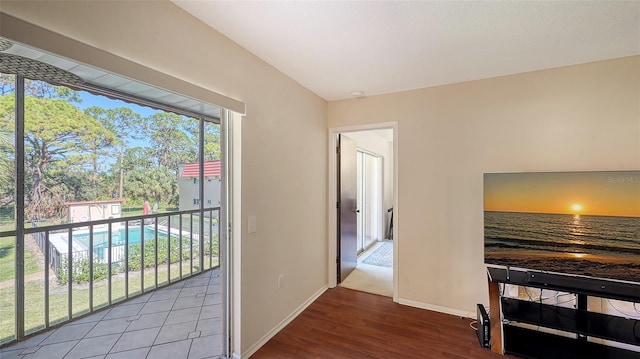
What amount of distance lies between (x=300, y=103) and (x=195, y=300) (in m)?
2.55

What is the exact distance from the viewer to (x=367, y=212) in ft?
18.1

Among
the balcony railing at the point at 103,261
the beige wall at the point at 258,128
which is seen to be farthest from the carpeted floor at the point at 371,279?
the balcony railing at the point at 103,261

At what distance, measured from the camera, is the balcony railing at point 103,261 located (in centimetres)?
218

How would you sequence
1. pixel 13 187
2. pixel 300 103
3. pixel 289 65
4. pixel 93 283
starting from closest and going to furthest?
pixel 13 187
pixel 289 65
pixel 93 283
pixel 300 103

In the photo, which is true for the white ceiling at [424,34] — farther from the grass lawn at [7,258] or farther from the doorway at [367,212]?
the grass lawn at [7,258]

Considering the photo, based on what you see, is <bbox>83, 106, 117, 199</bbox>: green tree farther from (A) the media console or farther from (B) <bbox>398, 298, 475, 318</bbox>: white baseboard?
(A) the media console

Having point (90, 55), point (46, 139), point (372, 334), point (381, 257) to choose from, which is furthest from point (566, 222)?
point (46, 139)

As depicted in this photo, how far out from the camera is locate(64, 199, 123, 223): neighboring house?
8.01 feet

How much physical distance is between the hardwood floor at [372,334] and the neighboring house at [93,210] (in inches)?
84.0

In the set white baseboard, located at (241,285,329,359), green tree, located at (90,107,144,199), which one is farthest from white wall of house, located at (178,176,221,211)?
white baseboard, located at (241,285,329,359)

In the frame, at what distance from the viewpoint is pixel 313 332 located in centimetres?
235

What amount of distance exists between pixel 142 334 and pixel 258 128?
2.11 m

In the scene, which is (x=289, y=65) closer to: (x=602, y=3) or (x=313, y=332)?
(x=602, y=3)

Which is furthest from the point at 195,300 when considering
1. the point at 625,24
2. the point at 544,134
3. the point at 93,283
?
the point at 625,24
